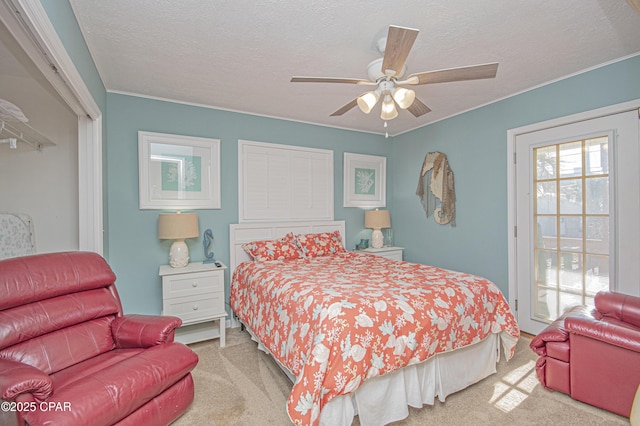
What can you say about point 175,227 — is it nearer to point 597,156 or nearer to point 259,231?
point 259,231

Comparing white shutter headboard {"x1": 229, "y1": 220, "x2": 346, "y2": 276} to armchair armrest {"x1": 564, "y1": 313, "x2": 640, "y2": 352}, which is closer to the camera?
armchair armrest {"x1": 564, "y1": 313, "x2": 640, "y2": 352}

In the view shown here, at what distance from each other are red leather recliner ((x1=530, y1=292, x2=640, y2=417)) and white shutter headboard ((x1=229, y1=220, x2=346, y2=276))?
2.59 m

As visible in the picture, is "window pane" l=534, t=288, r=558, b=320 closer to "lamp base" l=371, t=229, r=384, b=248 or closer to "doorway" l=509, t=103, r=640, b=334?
"doorway" l=509, t=103, r=640, b=334

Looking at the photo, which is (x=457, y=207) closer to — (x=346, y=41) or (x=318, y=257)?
(x=318, y=257)

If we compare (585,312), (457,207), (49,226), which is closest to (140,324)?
(49,226)

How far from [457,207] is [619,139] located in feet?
5.24

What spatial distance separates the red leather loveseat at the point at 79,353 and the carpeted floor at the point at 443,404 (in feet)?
0.93

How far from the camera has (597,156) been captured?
103 inches

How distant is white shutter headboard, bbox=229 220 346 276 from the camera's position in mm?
3484

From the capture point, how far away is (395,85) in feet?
6.95

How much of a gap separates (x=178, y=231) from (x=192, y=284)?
53cm

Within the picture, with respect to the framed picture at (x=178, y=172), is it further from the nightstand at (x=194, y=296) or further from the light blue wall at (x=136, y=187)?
the nightstand at (x=194, y=296)

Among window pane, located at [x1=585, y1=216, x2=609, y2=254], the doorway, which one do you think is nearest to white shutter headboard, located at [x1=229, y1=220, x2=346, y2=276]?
the doorway

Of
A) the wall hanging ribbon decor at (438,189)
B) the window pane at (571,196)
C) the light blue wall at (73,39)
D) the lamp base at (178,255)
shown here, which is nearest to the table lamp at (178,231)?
the lamp base at (178,255)
